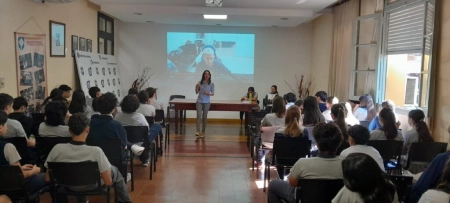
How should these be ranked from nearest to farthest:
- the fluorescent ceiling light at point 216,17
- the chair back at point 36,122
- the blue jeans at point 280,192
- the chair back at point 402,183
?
the chair back at point 402,183 < the blue jeans at point 280,192 < the chair back at point 36,122 < the fluorescent ceiling light at point 216,17

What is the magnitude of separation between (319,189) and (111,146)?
6.94ft

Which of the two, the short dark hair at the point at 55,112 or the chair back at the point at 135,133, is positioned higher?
the short dark hair at the point at 55,112

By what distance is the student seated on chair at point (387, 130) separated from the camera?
4.07 meters

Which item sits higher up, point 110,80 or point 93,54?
point 93,54

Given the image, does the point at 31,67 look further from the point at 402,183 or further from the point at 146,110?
the point at 402,183

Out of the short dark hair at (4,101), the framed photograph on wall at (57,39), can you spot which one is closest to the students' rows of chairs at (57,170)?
the short dark hair at (4,101)

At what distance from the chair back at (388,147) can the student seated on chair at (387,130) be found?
200mm

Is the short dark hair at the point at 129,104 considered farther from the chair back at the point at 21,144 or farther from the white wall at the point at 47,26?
the white wall at the point at 47,26

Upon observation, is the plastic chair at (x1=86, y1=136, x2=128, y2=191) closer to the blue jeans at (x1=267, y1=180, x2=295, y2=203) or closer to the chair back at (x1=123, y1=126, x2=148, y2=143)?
the chair back at (x1=123, y1=126, x2=148, y2=143)

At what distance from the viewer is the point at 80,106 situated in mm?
4738

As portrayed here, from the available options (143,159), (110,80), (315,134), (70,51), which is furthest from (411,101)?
(110,80)

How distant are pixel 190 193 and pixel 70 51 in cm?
462

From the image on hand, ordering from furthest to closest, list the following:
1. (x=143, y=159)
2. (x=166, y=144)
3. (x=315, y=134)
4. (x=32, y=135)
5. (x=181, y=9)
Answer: (x=181, y=9) → (x=166, y=144) → (x=143, y=159) → (x=32, y=135) → (x=315, y=134)

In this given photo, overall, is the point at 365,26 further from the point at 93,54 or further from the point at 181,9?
the point at 93,54
